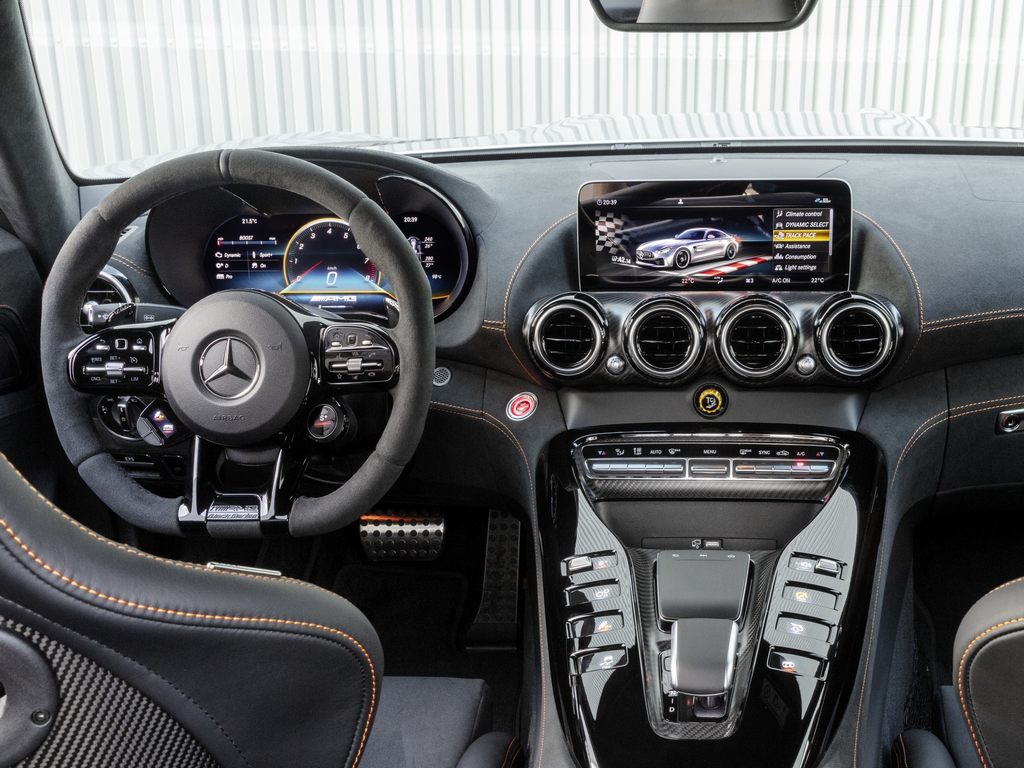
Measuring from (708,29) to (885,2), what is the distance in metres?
1.67

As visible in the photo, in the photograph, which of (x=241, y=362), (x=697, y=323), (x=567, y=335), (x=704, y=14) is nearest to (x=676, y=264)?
(x=697, y=323)

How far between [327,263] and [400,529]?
2.96 feet

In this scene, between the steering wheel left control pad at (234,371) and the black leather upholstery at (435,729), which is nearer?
the steering wheel left control pad at (234,371)

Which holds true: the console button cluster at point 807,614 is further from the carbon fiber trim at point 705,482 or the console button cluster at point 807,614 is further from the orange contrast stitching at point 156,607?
the orange contrast stitching at point 156,607

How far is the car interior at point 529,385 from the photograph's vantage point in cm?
159

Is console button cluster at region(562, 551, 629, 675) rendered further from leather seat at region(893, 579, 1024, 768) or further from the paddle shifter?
leather seat at region(893, 579, 1024, 768)

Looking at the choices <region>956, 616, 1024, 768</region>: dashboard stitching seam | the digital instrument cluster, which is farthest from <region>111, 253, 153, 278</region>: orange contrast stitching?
<region>956, 616, 1024, 768</region>: dashboard stitching seam

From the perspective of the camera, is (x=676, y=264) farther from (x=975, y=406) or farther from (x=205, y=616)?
(x=205, y=616)

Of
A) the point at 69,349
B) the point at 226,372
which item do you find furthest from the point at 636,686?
the point at 69,349

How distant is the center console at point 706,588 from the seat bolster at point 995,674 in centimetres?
70

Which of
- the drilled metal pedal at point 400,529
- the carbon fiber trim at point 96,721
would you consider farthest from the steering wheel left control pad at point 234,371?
the drilled metal pedal at point 400,529

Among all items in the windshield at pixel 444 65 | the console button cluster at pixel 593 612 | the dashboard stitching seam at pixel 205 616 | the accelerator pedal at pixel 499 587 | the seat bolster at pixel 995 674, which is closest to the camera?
the dashboard stitching seam at pixel 205 616

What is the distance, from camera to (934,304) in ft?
6.62

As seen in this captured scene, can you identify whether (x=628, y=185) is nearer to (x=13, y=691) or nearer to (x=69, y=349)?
(x=69, y=349)
